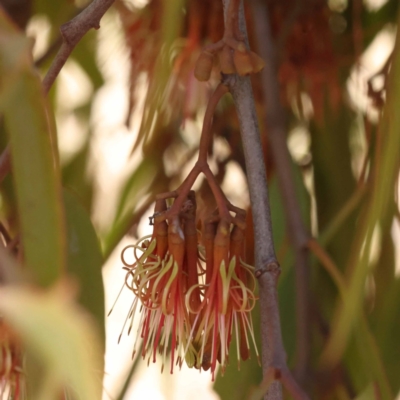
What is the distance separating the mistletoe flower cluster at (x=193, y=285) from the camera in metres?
0.33

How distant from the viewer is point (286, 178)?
44cm

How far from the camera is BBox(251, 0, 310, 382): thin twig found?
42 cm

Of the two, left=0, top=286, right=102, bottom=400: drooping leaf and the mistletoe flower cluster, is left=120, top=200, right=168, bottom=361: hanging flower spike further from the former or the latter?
left=0, top=286, right=102, bottom=400: drooping leaf

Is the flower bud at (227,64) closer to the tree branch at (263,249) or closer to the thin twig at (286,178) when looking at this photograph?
the tree branch at (263,249)

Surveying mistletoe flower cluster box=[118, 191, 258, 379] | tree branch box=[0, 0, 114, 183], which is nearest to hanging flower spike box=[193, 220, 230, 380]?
mistletoe flower cluster box=[118, 191, 258, 379]

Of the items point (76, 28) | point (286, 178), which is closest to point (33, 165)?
point (76, 28)

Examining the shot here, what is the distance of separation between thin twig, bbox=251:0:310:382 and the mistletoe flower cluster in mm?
56

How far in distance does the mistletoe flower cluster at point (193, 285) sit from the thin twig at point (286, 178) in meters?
0.06

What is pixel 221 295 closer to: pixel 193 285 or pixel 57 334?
pixel 193 285

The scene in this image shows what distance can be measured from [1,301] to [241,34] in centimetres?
20

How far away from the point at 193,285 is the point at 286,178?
→ 130 mm

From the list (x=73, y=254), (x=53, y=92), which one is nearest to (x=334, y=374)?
(x=73, y=254)

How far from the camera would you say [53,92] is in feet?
1.89

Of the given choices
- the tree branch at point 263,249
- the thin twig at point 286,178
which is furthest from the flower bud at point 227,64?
the thin twig at point 286,178
